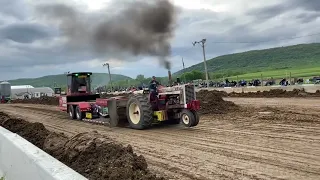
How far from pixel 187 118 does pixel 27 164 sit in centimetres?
742

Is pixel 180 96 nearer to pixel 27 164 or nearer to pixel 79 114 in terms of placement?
pixel 27 164

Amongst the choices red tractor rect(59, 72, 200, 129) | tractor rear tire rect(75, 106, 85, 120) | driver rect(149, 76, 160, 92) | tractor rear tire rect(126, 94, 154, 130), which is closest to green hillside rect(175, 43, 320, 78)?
tractor rear tire rect(75, 106, 85, 120)

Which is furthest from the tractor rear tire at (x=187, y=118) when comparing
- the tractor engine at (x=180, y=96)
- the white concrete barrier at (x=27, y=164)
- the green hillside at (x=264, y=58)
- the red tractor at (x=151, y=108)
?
the green hillside at (x=264, y=58)

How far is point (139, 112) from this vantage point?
1219cm

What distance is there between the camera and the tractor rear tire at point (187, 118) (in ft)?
37.4

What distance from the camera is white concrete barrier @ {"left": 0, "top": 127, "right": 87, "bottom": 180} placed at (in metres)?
3.70

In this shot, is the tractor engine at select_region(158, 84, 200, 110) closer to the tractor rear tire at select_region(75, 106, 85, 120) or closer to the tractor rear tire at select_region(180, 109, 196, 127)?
the tractor rear tire at select_region(180, 109, 196, 127)

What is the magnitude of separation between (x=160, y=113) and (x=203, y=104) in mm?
5149

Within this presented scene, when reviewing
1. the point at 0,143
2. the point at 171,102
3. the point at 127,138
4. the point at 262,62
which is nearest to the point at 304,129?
the point at 171,102

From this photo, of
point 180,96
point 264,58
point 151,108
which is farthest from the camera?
point 264,58

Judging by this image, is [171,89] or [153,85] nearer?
[171,89]

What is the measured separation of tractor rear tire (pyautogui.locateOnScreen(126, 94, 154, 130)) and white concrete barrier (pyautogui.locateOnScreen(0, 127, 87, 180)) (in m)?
5.64

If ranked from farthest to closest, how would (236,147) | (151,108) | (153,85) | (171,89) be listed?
(153,85) → (151,108) → (171,89) → (236,147)

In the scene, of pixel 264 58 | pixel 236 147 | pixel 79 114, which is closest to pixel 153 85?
pixel 236 147
